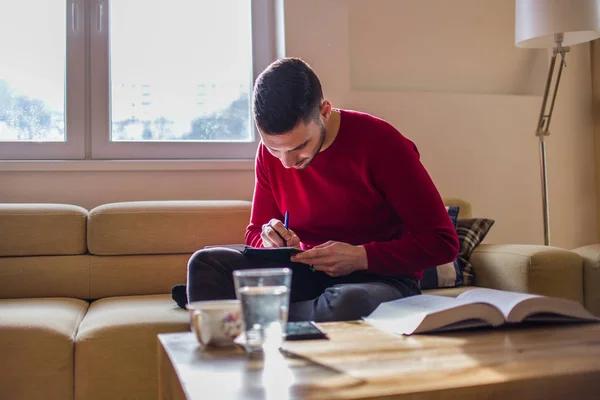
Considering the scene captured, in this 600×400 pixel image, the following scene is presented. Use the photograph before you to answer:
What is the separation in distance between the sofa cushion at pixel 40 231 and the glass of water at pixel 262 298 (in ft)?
5.00

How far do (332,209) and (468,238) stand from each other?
84cm

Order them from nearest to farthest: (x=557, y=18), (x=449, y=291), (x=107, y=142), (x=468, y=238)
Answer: (x=449, y=291), (x=468, y=238), (x=557, y=18), (x=107, y=142)

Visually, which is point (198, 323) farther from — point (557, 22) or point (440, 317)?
point (557, 22)

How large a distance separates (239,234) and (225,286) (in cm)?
89

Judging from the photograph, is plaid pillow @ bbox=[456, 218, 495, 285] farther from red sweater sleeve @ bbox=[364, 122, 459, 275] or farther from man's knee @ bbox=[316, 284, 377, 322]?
man's knee @ bbox=[316, 284, 377, 322]

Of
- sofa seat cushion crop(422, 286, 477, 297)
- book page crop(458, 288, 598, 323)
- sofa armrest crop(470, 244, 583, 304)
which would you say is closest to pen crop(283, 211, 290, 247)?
book page crop(458, 288, 598, 323)

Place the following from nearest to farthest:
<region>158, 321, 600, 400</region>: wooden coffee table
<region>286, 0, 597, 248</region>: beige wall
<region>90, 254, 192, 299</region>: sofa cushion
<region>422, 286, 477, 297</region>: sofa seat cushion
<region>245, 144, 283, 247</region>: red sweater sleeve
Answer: <region>158, 321, 600, 400</region>: wooden coffee table, <region>245, 144, 283, 247</region>: red sweater sleeve, <region>422, 286, 477, 297</region>: sofa seat cushion, <region>90, 254, 192, 299</region>: sofa cushion, <region>286, 0, 597, 248</region>: beige wall

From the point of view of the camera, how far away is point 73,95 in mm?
2768

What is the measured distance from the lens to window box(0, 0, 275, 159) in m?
2.77

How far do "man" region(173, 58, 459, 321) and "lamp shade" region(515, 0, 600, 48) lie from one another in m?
1.33

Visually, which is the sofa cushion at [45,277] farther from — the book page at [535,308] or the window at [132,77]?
the book page at [535,308]

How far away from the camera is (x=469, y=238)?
2.41m

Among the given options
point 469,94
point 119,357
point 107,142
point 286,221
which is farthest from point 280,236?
point 469,94

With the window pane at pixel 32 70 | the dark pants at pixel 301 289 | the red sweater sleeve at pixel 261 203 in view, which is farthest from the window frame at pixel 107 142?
the dark pants at pixel 301 289
